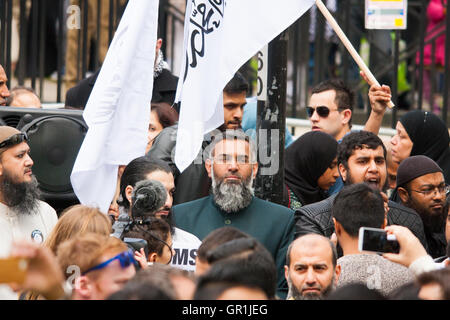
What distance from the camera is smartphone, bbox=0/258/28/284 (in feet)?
9.54

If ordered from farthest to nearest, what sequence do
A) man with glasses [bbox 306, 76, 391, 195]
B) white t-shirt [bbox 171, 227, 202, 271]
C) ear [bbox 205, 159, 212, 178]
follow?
man with glasses [bbox 306, 76, 391, 195] < ear [bbox 205, 159, 212, 178] < white t-shirt [bbox 171, 227, 202, 271]

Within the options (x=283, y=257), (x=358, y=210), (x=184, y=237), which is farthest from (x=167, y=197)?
(x=358, y=210)

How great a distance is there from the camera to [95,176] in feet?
20.9

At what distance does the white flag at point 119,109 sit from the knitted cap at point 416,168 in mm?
1762

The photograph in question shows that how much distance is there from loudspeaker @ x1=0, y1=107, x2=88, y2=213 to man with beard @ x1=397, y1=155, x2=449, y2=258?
2.24 m

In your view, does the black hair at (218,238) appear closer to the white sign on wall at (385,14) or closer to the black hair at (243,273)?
the black hair at (243,273)

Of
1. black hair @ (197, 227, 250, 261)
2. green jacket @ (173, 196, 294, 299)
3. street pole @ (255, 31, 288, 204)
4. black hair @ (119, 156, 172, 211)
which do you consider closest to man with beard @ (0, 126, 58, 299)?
black hair @ (119, 156, 172, 211)

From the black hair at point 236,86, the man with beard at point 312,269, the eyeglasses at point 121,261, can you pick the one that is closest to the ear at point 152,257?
the man with beard at point 312,269

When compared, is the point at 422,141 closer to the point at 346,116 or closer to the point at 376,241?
the point at 346,116

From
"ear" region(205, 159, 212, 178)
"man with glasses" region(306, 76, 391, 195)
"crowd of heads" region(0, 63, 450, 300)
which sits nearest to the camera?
"crowd of heads" region(0, 63, 450, 300)

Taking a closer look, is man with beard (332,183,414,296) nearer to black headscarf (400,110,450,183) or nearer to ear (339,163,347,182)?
ear (339,163,347,182)

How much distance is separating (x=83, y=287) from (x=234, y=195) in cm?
227

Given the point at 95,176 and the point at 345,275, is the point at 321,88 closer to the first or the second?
the point at 95,176
